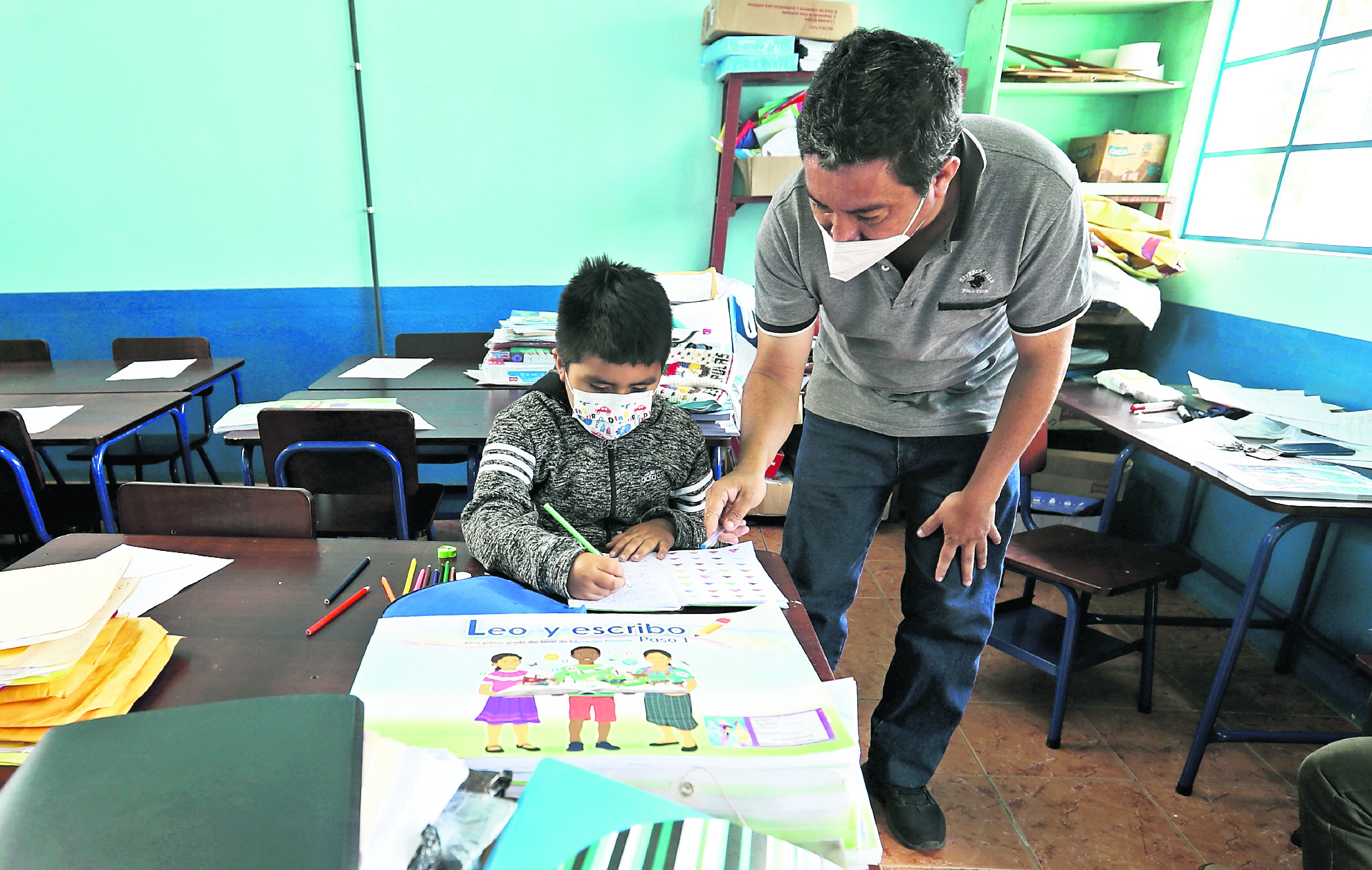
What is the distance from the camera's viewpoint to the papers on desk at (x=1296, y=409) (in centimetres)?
188

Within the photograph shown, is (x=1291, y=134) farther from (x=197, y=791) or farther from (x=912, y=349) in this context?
(x=197, y=791)

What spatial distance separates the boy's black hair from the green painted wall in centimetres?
221

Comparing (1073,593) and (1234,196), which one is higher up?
(1234,196)

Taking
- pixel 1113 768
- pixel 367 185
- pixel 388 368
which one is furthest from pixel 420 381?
pixel 1113 768

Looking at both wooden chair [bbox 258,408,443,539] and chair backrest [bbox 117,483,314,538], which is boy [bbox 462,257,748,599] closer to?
chair backrest [bbox 117,483,314,538]

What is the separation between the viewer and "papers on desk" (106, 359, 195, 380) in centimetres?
268

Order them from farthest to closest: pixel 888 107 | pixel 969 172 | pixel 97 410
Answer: pixel 97 410
pixel 969 172
pixel 888 107

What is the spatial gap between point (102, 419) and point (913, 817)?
2.32 meters

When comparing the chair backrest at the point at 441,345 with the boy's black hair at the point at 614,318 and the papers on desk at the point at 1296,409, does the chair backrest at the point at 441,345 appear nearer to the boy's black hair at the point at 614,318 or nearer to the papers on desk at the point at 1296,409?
the boy's black hair at the point at 614,318

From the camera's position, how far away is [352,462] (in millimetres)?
1956

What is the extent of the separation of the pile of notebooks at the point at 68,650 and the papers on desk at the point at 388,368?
1.90 meters

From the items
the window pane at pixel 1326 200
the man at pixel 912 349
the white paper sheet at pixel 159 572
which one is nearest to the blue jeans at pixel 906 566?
the man at pixel 912 349

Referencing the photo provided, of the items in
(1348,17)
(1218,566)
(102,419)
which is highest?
(1348,17)

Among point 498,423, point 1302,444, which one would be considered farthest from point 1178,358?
point 498,423
